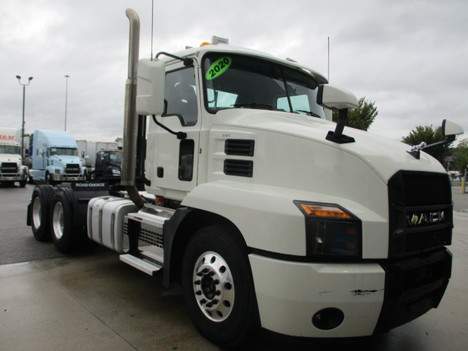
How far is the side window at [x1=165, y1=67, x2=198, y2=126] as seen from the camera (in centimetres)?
401

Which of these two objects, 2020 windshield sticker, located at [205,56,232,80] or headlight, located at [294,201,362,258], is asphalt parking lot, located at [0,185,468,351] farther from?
2020 windshield sticker, located at [205,56,232,80]

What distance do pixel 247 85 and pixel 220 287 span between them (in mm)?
1988

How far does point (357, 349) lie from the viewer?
131 inches

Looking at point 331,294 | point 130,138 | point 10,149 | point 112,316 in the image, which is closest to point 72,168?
point 10,149

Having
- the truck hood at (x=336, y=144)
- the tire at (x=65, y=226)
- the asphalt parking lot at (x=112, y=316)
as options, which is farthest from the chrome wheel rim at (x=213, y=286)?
the tire at (x=65, y=226)

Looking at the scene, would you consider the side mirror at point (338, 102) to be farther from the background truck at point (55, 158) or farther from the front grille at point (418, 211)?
the background truck at point (55, 158)

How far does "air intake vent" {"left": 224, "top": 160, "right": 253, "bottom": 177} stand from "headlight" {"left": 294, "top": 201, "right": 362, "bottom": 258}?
72 centimetres

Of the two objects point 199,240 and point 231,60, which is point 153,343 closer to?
point 199,240

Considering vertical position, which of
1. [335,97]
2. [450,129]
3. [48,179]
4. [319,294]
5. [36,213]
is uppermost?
[335,97]

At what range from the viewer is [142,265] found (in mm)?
4070

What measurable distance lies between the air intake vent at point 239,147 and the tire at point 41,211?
4.67 metres

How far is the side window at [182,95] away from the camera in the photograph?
4.01m

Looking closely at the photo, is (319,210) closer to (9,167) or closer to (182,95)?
(182,95)

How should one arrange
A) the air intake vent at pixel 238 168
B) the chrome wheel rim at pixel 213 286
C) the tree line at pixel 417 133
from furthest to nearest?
the tree line at pixel 417 133
the air intake vent at pixel 238 168
the chrome wheel rim at pixel 213 286
